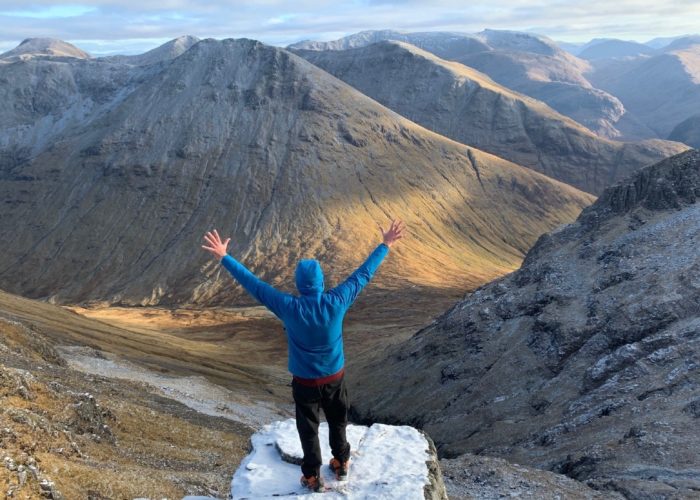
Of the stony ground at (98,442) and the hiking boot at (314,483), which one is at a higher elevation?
the hiking boot at (314,483)

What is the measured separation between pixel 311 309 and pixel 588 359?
2402 centimetres

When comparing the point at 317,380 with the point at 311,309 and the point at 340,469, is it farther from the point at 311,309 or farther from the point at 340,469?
the point at 340,469

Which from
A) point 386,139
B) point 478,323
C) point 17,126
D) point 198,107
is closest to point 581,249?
point 478,323

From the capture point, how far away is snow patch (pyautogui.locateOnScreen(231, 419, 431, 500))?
9.14m

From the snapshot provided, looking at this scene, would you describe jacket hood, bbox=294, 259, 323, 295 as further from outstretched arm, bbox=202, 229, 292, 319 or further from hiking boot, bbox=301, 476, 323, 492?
hiking boot, bbox=301, 476, 323, 492

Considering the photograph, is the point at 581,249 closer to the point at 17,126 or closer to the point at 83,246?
the point at 83,246

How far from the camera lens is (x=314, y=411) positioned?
9094 millimetres

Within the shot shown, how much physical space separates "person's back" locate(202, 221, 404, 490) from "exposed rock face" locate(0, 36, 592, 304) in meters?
71.6

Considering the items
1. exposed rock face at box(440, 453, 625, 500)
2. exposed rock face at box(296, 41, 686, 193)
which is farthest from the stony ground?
exposed rock face at box(296, 41, 686, 193)

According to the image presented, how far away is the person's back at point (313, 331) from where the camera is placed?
848 cm

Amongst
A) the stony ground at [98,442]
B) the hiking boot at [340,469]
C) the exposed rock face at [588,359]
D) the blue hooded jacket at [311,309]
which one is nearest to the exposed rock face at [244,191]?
the exposed rock face at [588,359]

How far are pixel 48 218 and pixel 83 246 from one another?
13.0m

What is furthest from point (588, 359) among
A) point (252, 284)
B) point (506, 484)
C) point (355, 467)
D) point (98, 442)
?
point (252, 284)

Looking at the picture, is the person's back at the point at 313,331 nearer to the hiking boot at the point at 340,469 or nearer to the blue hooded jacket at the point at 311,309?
the blue hooded jacket at the point at 311,309
